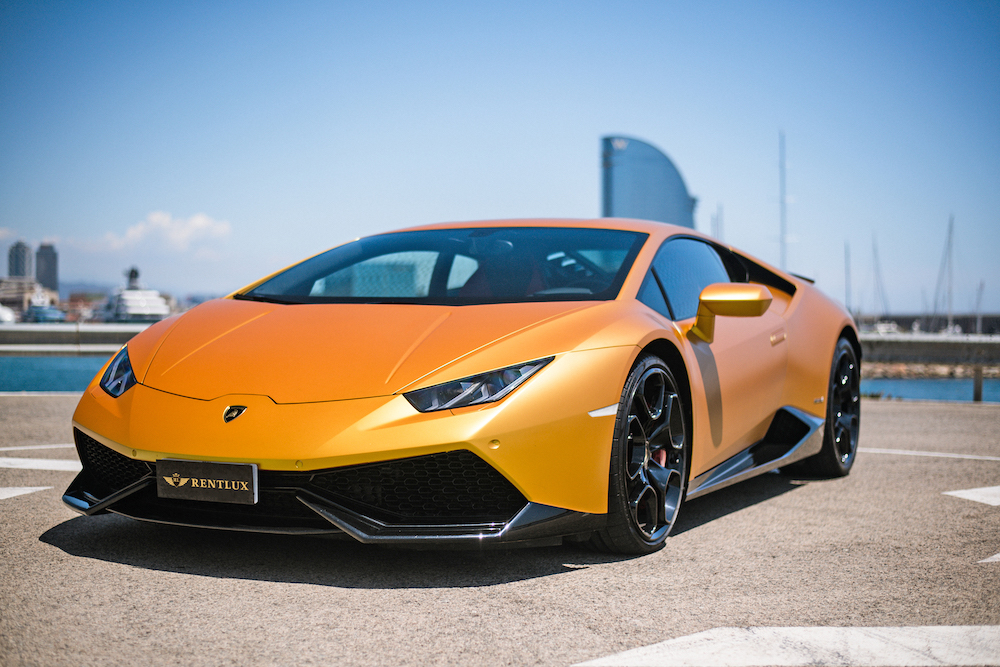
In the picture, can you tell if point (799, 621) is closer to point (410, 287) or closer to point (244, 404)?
point (244, 404)

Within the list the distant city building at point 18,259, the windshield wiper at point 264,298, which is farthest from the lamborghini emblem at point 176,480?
the distant city building at point 18,259

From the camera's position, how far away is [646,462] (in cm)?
308

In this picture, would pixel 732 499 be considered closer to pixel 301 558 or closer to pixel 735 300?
pixel 735 300

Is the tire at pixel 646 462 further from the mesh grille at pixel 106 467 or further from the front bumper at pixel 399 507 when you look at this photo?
the mesh grille at pixel 106 467

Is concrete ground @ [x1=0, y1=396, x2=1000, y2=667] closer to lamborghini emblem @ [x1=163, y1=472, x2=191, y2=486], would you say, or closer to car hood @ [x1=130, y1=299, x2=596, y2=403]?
lamborghini emblem @ [x1=163, y1=472, x2=191, y2=486]

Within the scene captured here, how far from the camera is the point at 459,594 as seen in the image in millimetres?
2541

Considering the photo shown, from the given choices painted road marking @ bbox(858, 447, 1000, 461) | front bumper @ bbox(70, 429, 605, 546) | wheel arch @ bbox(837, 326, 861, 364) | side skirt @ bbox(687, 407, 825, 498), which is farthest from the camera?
painted road marking @ bbox(858, 447, 1000, 461)

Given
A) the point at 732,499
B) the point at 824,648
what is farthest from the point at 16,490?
the point at 824,648

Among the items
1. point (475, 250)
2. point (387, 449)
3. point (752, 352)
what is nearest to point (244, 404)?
point (387, 449)

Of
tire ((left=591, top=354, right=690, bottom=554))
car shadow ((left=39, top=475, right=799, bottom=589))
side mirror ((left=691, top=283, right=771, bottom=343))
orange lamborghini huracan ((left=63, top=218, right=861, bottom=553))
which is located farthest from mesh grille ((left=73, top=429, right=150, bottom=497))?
side mirror ((left=691, top=283, right=771, bottom=343))

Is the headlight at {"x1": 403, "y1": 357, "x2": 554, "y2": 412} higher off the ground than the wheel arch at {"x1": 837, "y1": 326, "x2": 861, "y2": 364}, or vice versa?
the headlight at {"x1": 403, "y1": 357, "x2": 554, "y2": 412}

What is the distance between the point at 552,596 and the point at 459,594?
267 mm

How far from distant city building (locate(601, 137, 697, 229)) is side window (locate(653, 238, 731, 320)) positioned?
66.6 metres

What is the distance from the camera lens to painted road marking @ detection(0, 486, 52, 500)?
383 centimetres
